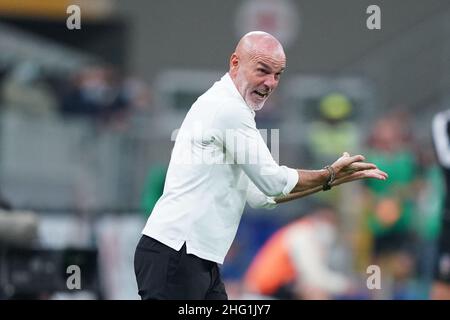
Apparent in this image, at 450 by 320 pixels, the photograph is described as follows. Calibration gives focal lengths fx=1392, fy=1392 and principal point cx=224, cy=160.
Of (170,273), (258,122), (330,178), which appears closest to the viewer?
(170,273)

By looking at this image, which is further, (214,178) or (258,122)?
(258,122)

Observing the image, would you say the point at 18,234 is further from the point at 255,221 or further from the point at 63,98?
the point at 63,98

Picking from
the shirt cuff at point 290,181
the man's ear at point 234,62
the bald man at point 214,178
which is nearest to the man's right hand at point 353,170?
the bald man at point 214,178

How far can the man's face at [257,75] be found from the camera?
823cm

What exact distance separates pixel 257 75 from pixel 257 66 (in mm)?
55

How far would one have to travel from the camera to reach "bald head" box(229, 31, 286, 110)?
27.0 feet

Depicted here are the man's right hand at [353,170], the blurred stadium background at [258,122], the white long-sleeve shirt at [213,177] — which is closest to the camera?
the white long-sleeve shirt at [213,177]

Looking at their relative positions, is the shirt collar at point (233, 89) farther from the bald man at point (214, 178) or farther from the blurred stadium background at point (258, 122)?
the blurred stadium background at point (258, 122)

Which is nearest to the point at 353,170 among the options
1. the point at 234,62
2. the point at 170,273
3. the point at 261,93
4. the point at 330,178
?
the point at 330,178

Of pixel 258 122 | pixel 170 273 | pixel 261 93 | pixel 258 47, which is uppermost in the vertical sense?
pixel 258 122

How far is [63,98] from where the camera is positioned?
1859 cm

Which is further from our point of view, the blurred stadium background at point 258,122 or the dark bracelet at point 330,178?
the blurred stadium background at point 258,122

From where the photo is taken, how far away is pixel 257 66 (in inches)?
324

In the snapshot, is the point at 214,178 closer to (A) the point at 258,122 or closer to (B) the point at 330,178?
(B) the point at 330,178
